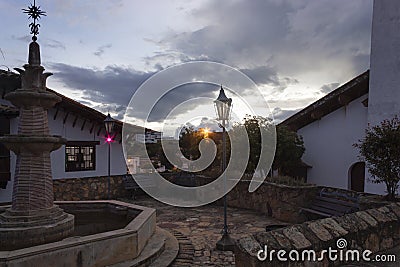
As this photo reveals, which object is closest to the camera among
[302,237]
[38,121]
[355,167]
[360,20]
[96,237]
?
[302,237]

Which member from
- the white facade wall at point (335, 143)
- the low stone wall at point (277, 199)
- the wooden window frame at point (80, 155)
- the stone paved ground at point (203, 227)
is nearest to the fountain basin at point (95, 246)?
the stone paved ground at point (203, 227)

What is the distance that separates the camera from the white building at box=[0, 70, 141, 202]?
15.3m

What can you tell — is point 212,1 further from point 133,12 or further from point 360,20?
point 360,20

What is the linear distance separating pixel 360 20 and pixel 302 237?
12890 mm

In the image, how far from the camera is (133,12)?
12352 millimetres

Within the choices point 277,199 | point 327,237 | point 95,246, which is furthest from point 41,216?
point 277,199

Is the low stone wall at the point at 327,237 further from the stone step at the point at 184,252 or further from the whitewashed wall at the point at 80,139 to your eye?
the whitewashed wall at the point at 80,139

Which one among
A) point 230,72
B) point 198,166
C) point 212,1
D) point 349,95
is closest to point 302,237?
point 230,72

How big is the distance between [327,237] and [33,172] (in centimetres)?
586

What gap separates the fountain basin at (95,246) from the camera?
5184 mm

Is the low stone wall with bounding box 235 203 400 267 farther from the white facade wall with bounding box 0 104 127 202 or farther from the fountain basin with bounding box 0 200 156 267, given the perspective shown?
the white facade wall with bounding box 0 104 127 202

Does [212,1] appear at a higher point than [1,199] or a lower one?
higher

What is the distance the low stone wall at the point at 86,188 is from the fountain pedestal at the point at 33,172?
29.0 feet

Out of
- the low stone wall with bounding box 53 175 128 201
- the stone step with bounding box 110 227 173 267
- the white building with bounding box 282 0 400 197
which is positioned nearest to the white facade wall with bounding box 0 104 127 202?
the low stone wall with bounding box 53 175 128 201
